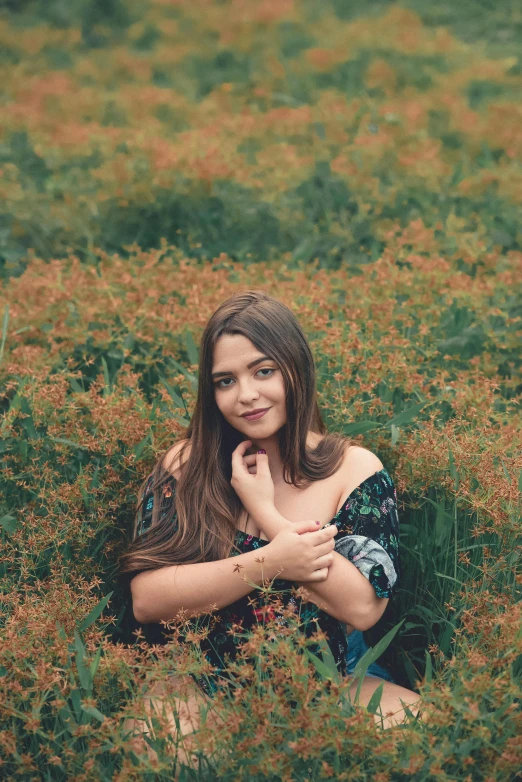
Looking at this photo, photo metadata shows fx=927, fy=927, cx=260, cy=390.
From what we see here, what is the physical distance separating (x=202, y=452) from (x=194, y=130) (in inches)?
169

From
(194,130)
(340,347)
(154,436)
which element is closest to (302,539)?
(154,436)

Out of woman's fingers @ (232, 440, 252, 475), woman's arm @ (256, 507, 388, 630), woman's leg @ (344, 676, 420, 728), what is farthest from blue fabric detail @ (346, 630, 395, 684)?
woman's fingers @ (232, 440, 252, 475)

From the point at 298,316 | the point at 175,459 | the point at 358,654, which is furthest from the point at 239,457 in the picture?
the point at 298,316

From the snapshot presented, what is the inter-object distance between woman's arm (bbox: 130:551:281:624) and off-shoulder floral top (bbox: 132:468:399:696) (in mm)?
75

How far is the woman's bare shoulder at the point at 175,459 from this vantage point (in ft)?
9.40

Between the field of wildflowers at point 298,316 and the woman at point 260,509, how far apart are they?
199 mm

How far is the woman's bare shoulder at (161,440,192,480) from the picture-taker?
287 centimetres

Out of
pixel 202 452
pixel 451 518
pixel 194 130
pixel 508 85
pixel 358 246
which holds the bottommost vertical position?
pixel 451 518

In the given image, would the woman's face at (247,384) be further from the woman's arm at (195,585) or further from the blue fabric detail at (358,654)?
the blue fabric detail at (358,654)

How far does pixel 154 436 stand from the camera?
3.21 m

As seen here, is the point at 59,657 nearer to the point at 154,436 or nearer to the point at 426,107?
the point at 154,436

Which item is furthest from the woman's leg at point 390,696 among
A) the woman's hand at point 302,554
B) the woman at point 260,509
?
the woman's hand at point 302,554

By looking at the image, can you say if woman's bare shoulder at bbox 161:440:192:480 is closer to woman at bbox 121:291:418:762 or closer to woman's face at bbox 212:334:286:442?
woman at bbox 121:291:418:762

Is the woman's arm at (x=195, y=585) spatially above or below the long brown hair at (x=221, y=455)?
below
